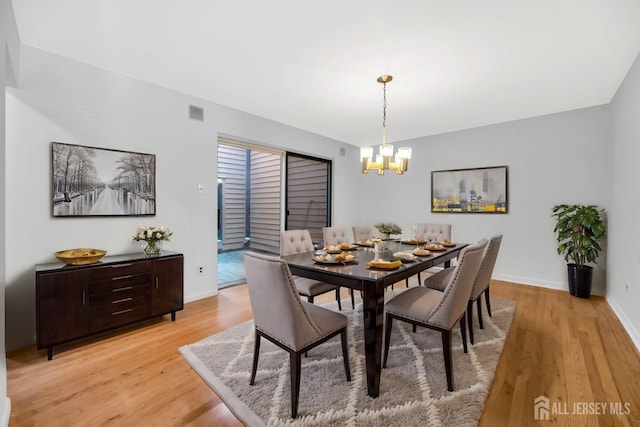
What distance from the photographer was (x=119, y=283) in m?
2.64

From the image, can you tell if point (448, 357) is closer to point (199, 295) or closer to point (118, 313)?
point (118, 313)

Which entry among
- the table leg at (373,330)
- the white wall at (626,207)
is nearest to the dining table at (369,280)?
the table leg at (373,330)

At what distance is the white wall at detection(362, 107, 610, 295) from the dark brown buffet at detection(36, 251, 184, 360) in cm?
449

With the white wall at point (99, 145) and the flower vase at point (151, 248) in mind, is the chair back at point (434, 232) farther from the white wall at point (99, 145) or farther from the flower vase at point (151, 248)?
the flower vase at point (151, 248)

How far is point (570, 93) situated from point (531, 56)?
4.60 ft

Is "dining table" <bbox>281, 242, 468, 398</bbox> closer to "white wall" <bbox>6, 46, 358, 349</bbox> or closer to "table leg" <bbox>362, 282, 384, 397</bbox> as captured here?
"table leg" <bbox>362, 282, 384, 397</bbox>

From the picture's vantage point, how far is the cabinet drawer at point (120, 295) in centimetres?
252

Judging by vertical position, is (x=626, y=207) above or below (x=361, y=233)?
above

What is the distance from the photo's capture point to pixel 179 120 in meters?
3.48

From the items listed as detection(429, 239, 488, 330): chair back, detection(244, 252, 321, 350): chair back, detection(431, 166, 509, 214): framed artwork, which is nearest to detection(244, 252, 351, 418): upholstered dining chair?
detection(244, 252, 321, 350): chair back

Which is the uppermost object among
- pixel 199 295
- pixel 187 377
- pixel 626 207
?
pixel 626 207

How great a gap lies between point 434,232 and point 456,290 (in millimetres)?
2221

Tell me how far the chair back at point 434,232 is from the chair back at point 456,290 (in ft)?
6.09

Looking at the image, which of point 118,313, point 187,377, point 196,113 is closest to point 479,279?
point 187,377
